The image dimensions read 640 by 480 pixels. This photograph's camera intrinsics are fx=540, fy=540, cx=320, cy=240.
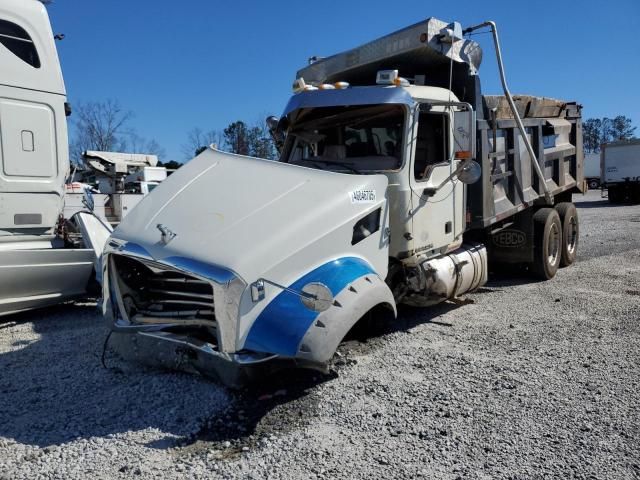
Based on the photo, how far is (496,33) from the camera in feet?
19.1

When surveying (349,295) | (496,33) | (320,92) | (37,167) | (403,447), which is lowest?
(403,447)

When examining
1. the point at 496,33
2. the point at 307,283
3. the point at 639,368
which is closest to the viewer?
the point at 307,283

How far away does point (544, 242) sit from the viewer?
8.09 m

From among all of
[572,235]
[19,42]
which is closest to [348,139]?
[19,42]

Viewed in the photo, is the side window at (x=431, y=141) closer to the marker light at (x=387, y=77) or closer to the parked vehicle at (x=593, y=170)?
the marker light at (x=387, y=77)

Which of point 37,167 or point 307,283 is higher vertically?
point 37,167

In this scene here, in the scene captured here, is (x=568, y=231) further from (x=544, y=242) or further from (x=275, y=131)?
(x=275, y=131)

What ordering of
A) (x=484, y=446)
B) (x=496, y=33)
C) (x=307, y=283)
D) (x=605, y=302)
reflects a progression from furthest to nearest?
(x=605, y=302) < (x=496, y=33) < (x=307, y=283) < (x=484, y=446)

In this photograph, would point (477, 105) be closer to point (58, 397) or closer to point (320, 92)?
point (320, 92)

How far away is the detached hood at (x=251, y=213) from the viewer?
3.64 meters

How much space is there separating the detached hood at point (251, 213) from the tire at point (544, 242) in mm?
4304

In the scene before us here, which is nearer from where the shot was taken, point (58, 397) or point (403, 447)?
point (403, 447)

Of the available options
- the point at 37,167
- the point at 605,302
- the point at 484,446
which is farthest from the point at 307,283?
the point at 605,302

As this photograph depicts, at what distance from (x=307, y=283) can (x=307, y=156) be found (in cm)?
246
